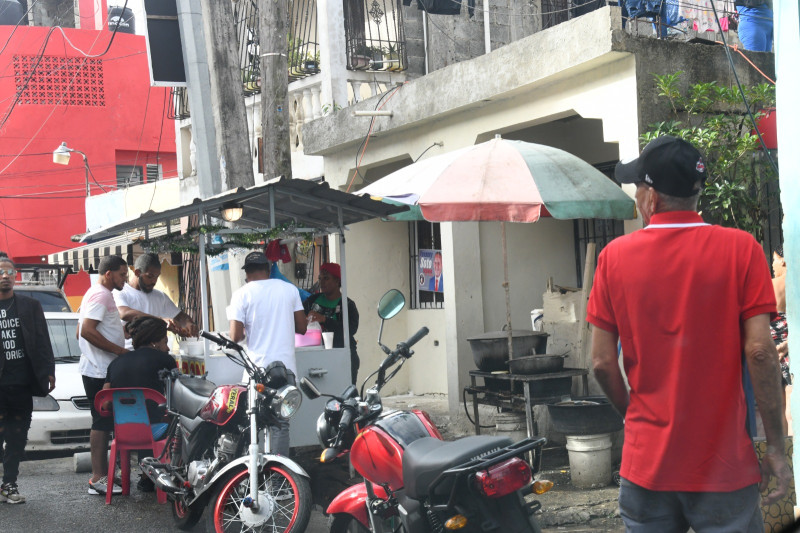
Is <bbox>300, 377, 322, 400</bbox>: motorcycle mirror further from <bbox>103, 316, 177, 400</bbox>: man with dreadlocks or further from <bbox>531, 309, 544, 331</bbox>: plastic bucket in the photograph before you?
<bbox>531, 309, 544, 331</bbox>: plastic bucket

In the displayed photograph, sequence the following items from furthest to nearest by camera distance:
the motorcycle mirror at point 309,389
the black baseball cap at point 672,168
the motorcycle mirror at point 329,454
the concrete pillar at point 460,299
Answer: the concrete pillar at point 460,299 < the motorcycle mirror at point 309,389 < the motorcycle mirror at point 329,454 < the black baseball cap at point 672,168

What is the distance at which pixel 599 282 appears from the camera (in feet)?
10.4

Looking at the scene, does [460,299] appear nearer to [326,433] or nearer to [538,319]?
[538,319]

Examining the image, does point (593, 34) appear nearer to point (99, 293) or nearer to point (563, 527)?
point (563, 527)

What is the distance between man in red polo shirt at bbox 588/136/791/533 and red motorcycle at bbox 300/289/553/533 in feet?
2.83

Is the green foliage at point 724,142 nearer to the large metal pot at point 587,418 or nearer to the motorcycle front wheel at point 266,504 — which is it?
the large metal pot at point 587,418

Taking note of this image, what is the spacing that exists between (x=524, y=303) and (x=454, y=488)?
7.16 m

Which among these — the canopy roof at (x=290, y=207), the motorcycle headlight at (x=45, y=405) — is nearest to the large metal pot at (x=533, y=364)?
the canopy roof at (x=290, y=207)

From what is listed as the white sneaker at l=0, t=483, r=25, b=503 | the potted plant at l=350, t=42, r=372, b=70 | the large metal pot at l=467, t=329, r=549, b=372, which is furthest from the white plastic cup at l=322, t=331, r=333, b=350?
the potted plant at l=350, t=42, r=372, b=70

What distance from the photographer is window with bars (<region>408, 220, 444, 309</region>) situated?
12312mm

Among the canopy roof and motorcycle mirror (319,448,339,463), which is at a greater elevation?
the canopy roof

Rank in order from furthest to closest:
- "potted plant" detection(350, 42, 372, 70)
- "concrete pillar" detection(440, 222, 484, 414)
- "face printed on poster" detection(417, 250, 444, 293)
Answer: "potted plant" detection(350, 42, 372, 70)
"face printed on poster" detection(417, 250, 444, 293)
"concrete pillar" detection(440, 222, 484, 414)

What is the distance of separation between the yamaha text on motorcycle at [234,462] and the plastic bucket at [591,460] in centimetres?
248

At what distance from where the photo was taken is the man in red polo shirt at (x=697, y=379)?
2.91 m
